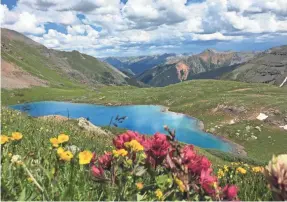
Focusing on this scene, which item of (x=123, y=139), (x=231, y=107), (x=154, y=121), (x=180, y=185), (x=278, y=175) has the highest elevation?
(x=123, y=139)

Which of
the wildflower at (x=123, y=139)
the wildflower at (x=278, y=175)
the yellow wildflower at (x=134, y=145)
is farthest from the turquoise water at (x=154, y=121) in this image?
the wildflower at (x=278, y=175)

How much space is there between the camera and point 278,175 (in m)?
3.00

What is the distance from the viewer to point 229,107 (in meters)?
127

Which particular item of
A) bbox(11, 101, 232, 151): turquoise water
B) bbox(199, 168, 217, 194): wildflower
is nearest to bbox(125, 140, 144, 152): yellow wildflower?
bbox(199, 168, 217, 194): wildflower

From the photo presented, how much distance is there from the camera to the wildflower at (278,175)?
9.79 ft

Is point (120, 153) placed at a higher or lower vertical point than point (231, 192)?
higher

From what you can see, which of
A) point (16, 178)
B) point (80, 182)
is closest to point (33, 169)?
point (16, 178)

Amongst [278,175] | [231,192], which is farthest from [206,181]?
[278,175]

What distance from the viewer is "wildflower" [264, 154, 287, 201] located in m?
2.98

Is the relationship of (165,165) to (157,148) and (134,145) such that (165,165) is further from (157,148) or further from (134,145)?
(134,145)

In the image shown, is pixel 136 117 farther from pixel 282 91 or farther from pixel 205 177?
pixel 205 177

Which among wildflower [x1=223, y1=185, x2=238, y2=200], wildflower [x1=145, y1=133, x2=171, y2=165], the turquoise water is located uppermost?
wildflower [x1=145, y1=133, x2=171, y2=165]

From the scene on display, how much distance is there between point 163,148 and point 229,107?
12598cm

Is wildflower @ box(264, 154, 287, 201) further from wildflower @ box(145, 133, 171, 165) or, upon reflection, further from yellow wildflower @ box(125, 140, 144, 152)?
yellow wildflower @ box(125, 140, 144, 152)
